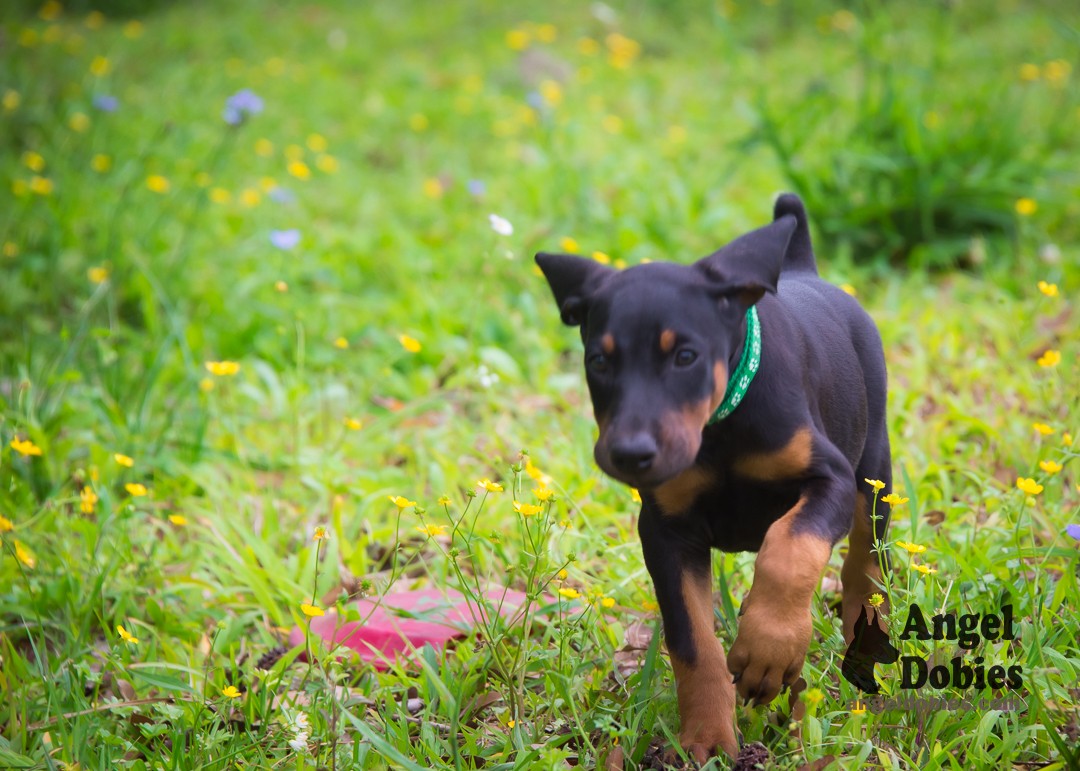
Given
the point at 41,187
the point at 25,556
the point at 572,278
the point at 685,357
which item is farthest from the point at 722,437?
the point at 41,187

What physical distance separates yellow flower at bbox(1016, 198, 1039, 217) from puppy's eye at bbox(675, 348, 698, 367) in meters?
3.82

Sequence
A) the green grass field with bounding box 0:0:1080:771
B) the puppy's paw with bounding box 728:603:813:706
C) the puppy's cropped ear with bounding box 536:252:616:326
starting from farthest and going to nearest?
the green grass field with bounding box 0:0:1080:771
the puppy's cropped ear with bounding box 536:252:616:326
the puppy's paw with bounding box 728:603:813:706

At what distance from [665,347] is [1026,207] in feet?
12.7

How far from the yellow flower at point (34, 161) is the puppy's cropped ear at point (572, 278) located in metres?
4.55

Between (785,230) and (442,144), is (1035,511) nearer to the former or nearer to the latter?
(785,230)

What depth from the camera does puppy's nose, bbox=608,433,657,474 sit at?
1.69m

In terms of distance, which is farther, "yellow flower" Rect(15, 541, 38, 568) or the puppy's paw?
"yellow flower" Rect(15, 541, 38, 568)

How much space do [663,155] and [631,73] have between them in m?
2.16

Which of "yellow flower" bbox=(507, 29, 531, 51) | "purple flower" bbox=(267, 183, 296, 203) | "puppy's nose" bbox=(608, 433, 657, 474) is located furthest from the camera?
"yellow flower" bbox=(507, 29, 531, 51)

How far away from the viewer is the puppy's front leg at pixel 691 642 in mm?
Answer: 1975

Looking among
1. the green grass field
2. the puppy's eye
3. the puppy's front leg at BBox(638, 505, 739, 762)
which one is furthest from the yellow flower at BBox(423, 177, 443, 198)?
the puppy's eye

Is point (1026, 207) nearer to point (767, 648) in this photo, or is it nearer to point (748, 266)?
point (748, 266)

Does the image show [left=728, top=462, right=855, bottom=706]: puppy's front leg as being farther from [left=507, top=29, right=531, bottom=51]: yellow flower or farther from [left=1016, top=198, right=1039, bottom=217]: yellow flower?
[left=507, top=29, right=531, bottom=51]: yellow flower

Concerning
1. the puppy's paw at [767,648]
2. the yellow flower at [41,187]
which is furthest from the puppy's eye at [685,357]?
the yellow flower at [41,187]
